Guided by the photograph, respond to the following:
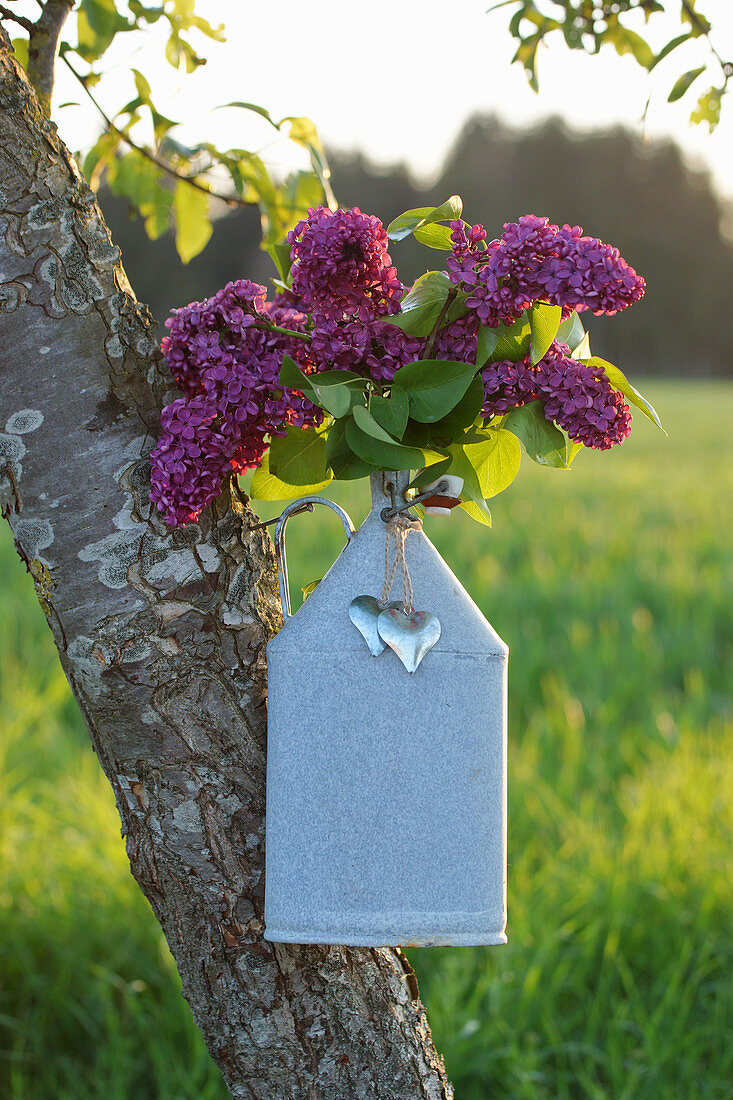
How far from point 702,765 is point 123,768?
270 centimetres

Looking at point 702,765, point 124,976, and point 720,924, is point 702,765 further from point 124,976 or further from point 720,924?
point 124,976

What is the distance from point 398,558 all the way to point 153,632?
28 cm

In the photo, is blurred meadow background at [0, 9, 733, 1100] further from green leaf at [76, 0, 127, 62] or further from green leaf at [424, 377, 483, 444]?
green leaf at [76, 0, 127, 62]

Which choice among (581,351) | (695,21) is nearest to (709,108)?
(695,21)

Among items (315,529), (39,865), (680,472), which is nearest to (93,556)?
(39,865)

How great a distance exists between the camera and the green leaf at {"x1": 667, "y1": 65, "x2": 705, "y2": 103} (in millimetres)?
1250

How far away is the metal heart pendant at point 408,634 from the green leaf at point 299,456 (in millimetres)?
194

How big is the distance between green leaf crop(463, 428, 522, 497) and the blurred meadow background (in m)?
1.38

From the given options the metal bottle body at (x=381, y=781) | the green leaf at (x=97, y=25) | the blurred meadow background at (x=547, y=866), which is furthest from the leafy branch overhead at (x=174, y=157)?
the blurred meadow background at (x=547, y=866)

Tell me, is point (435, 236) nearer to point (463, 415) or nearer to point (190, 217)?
point (463, 415)

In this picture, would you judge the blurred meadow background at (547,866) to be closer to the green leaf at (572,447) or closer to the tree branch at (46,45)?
the green leaf at (572,447)

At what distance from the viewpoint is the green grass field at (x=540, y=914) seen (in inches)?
83.1

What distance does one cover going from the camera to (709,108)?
1.36 metres

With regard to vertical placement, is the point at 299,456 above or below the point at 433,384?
below
